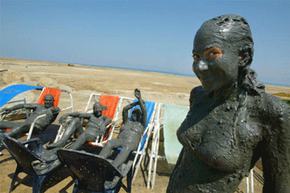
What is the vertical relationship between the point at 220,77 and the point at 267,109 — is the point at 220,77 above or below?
above

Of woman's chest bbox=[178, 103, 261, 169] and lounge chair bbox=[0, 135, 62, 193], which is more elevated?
woman's chest bbox=[178, 103, 261, 169]

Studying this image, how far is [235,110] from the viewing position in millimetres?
893

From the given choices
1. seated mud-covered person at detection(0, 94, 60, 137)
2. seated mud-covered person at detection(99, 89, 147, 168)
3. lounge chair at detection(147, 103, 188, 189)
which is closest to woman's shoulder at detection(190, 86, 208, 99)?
seated mud-covered person at detection(99, 89, 147, 168)

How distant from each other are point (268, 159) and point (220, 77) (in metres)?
0.48

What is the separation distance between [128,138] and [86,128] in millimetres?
1246

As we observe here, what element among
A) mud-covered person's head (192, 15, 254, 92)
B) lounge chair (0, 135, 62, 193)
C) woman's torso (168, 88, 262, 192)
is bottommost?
lounge chair (0, 135, 62, 193)

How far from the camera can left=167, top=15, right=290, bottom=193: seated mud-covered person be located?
32.4 inches

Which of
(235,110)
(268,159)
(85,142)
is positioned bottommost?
(85,142)

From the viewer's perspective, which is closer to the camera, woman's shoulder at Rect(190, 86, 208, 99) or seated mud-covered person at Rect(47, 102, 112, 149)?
woman's shoulder at Rect(190, 86, 208, 99)

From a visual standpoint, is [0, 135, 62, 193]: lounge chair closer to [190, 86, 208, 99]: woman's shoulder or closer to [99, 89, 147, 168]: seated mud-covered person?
[99, 89, 147, 168]: seated mud-covered person

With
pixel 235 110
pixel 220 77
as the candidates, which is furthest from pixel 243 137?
pixel 220 77

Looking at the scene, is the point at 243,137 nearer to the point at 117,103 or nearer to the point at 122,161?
the point at 122,161

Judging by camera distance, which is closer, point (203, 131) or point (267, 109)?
point (267, 109)

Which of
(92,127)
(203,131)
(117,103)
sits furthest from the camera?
(117,103)
